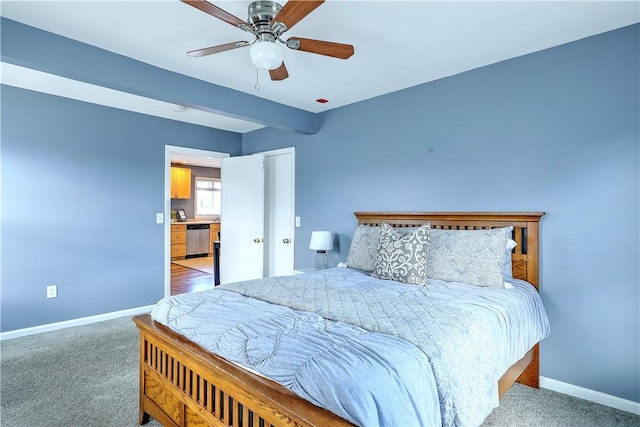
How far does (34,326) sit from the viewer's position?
348 centimetres

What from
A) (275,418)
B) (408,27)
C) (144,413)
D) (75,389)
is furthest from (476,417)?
(75,389)

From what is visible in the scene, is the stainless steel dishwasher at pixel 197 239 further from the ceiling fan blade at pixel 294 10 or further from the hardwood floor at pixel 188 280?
the ceiling fan blade at pixel 294 10

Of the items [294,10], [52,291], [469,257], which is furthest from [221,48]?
[52,291]

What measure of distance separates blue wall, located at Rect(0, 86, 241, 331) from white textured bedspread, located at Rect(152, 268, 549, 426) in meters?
2.40

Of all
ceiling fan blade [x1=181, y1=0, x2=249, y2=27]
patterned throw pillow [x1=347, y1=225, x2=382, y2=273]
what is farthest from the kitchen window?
ceiling fan blade [x1=181, y1=0, x2=249, y2=27]

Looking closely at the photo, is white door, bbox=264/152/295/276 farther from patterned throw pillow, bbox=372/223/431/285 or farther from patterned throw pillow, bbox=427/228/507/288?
patterned throw pillow, bbox=427/228/507/288

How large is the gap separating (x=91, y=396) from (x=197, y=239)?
6.38 m

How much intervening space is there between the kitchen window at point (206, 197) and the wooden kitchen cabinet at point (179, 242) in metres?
1.16

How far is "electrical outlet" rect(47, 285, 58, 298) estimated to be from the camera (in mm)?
3575

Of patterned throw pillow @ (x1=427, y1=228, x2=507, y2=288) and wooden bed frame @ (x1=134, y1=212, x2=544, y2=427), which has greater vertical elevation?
patterned throw pillow @ (x1=427, y1=228, x2=507, y2=288)

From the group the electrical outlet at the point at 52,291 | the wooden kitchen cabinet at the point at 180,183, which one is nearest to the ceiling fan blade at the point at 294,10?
the electrical outlet at the point at 52,291

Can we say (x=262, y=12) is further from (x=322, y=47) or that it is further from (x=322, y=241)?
(x=322, y=241)

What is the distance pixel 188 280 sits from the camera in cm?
591

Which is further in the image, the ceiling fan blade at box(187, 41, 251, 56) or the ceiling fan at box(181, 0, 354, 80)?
the ceiling fan blade at box(187, 41, 251, 56)
